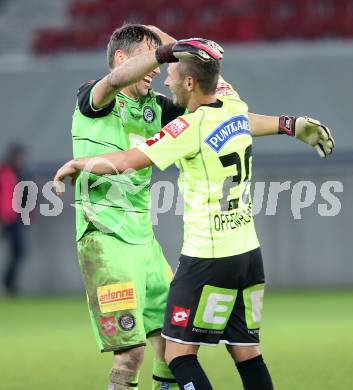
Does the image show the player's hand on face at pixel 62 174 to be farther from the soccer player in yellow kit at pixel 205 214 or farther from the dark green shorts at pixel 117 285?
the dark green shorts at pixel 117 285

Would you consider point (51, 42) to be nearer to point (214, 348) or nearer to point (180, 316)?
point (214, 348)

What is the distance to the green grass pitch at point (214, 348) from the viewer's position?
7945 millimetres

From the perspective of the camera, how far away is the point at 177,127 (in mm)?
5484

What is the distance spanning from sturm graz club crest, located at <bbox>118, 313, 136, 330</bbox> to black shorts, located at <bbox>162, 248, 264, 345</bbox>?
1.44 ft

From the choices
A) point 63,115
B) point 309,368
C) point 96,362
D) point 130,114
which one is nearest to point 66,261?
point 63,115

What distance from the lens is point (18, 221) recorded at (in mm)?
16047

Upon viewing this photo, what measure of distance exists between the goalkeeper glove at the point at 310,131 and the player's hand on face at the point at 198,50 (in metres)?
0.94

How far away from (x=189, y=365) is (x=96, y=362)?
373 centimetres

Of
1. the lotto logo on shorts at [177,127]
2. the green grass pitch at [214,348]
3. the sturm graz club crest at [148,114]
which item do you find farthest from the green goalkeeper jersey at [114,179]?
the green grass pitch at [214,348]

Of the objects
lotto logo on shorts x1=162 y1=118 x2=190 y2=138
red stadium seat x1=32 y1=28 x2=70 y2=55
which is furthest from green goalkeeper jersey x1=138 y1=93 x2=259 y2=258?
red stadium seat x1=32 y1=28 x2=70 y2=55

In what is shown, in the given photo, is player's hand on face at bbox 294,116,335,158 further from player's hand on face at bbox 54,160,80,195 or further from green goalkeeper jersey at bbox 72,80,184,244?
player's hand on face at bbox 54,160,80,195

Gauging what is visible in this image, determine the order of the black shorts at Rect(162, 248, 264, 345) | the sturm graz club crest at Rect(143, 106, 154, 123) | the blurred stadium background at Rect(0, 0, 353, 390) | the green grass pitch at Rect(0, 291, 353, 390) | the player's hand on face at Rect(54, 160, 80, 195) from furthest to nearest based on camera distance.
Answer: the blurred stadium background at Rect(0, 0, 353, 390) < the green grass pitch at Rect(0, 291, 353, 390) < the sturm graz club crest at Rect(143, 106, 154, 123) < the black shorts at Rect(162, 248, 264, 345) < the player's hand on face at Rect(54, 160, 80, 195)

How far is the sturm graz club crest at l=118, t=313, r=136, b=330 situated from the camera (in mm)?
6039

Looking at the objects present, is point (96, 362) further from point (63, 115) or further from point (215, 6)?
point (215, 6)
